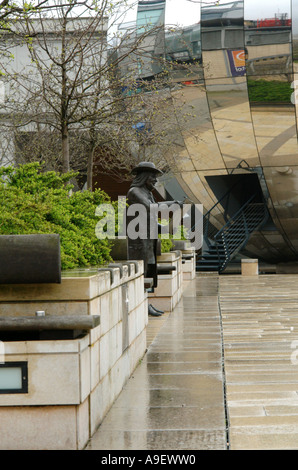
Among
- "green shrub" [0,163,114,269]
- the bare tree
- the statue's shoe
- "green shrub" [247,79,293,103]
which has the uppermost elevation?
"green shrub" [247,79,293,103]

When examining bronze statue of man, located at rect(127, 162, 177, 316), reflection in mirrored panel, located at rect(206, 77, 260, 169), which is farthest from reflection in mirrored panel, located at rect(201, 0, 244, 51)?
bronze statue of man, located at rect(127, 162, 177, 316)

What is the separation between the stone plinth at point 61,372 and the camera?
169 inches

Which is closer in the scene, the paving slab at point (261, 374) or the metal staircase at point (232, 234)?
the paving slab at point (261, 374)

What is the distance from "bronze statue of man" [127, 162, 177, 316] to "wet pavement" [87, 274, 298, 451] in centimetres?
103

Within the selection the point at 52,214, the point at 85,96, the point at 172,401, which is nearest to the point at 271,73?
the point at 85,96

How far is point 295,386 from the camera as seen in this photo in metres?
6.34

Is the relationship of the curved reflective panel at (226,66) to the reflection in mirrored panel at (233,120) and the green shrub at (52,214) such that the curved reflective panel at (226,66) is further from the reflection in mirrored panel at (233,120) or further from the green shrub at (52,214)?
the green shrub at (52,214)

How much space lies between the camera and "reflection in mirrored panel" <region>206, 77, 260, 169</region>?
2753 cm

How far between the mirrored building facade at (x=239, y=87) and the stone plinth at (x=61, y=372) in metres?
20.5

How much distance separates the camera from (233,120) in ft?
92.5

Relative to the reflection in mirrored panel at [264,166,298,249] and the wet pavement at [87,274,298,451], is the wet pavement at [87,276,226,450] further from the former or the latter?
the reflection in mirrored panel at [264,166,298,249]

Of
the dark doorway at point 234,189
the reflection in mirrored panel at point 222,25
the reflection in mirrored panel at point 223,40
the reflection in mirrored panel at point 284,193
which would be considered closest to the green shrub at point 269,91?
the reflection in mirrored panel at point 223,40

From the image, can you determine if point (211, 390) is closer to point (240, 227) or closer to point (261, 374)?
point (261, 374)

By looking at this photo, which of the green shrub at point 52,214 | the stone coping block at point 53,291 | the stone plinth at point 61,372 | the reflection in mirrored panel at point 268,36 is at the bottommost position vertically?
the stone plinth at point 61,372
